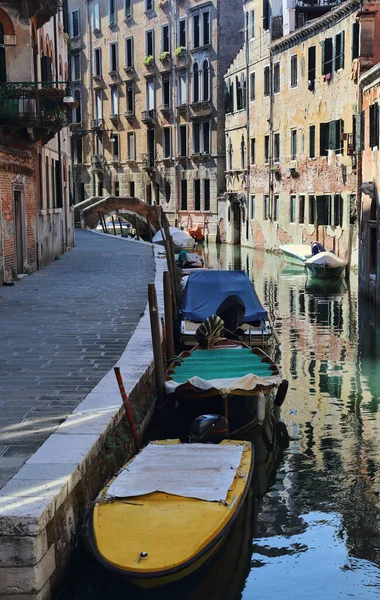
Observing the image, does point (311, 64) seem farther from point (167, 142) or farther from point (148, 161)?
point (148, 161)

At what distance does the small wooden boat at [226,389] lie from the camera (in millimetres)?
9570

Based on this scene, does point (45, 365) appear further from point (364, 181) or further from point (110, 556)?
point (364, 181)

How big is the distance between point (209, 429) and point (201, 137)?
128 ft

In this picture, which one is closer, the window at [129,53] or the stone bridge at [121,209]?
the stone bridge at [121,209]

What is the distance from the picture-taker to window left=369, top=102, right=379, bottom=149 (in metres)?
22.0

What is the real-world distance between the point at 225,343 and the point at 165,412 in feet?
7.69

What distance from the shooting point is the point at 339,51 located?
1177 inches

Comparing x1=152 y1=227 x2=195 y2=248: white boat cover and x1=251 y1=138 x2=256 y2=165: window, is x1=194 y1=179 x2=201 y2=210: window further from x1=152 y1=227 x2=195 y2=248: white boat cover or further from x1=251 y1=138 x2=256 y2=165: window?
x1=152 y1=227 x2=195 y2=248: white boat cover

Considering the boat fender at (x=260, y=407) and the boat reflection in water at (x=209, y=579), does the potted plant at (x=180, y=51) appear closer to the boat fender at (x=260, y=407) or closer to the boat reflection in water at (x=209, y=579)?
the boat fender at (x=260, y=407)

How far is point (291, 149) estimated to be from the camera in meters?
35.8

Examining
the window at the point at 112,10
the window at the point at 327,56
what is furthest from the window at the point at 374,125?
the window at the point at 112,10

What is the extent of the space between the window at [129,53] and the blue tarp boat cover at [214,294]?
Answer: 123 ft

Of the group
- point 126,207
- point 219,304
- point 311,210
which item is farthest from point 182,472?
point 126,207

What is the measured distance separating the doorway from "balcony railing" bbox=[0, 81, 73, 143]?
161 cm
